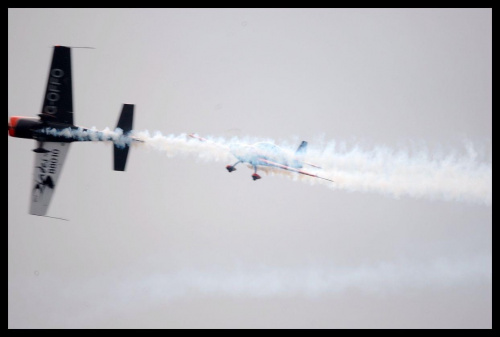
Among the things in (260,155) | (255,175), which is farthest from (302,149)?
(255,175)

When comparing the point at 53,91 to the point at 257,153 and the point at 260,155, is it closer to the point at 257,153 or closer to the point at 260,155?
the point at 257,153

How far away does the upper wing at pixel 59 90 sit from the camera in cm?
3875

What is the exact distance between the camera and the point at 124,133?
1499 inches

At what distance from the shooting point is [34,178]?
40625mm

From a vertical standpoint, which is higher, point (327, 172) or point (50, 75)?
point (50, 75)

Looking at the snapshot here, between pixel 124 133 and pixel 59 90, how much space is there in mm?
3623

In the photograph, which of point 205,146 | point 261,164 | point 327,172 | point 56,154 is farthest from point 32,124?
point 327,172

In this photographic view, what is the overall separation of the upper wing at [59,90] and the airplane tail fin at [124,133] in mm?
2640

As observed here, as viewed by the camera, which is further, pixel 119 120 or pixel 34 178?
pixel 34 178

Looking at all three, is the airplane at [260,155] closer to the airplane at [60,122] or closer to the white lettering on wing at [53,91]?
the airplane at [60,122]

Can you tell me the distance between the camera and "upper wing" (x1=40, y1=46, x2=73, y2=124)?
38.8 m

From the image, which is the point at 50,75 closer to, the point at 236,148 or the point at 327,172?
the point at 236,148

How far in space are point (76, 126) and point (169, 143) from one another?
13.7 feet

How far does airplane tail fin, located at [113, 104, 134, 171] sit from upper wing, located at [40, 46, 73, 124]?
2.64 metres
